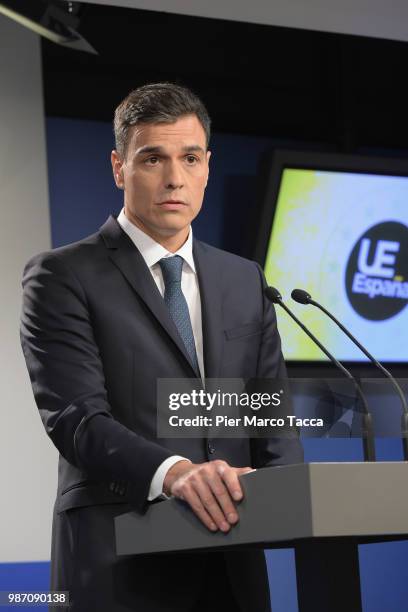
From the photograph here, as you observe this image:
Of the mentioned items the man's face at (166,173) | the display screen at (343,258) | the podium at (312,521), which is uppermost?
the display screen at (343,258)

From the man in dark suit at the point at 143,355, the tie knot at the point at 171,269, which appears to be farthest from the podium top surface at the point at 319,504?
the tie knot at the point at 171,269

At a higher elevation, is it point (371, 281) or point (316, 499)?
point (371, 281)

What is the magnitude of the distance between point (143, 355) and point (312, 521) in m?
0.72

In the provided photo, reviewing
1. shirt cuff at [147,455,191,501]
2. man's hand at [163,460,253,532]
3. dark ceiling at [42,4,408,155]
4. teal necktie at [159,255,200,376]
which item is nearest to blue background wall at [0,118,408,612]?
dark ceiling at [42,4,408,155]

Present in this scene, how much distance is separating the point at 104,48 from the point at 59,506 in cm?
294

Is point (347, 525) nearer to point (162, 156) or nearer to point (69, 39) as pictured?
point (162, 156)

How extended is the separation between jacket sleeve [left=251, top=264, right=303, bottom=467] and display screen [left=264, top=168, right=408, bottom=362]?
7.17ft

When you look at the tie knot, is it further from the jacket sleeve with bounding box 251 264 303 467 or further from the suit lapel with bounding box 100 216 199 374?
the jacket sleeve with bounding box 251 264 303 467

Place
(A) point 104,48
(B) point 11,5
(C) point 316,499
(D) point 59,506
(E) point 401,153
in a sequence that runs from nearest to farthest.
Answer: (C) point 316,499
(D) point 59,506
(B) point 11,5
(A) point 104,48
(E) point 401,153

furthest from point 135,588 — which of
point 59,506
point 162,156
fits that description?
point 162,156

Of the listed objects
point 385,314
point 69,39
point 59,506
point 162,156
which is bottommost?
point 59,506

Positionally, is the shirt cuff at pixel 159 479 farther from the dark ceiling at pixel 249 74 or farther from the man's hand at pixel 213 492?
the dark ceiling at pixel 249 74

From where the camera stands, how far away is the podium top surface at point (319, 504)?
51.3 inches

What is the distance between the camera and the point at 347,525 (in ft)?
4.31
